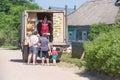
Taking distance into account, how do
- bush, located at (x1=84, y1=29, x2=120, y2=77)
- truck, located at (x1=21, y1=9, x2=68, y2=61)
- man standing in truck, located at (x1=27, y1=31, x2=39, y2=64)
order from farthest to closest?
truck, located at (x1=21, y1=9, x2=68, y2=61) < man standing in truck, located at (x1=27, y1=31, x2=39, y2=64) < bush, located at (x1=84, y1=29, x2=120, y2=77)

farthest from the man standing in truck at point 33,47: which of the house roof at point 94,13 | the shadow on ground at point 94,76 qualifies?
the house roof at point 94,13

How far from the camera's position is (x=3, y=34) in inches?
2168

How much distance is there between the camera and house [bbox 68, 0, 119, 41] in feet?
148

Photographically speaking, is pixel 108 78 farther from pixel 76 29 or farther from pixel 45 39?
pixel 76 29

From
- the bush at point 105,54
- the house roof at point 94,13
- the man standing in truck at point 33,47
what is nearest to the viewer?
the bush at point 105,54

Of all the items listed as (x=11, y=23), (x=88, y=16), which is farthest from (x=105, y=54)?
(x=11, y=23)

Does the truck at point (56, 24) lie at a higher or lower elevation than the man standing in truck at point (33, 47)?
higher

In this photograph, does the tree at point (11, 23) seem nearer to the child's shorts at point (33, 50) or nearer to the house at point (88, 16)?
the house at point (88, 16)

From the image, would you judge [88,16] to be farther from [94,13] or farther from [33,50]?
[33,50]

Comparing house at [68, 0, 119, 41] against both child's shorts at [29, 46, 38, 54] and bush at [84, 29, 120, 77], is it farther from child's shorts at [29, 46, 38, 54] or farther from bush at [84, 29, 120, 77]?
bush at [84, 29, 120, 77]

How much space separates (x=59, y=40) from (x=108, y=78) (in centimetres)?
960

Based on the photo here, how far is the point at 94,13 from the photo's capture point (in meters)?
48.2

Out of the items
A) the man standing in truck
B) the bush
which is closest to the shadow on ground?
the bush

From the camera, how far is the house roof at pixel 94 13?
44.0 metres
